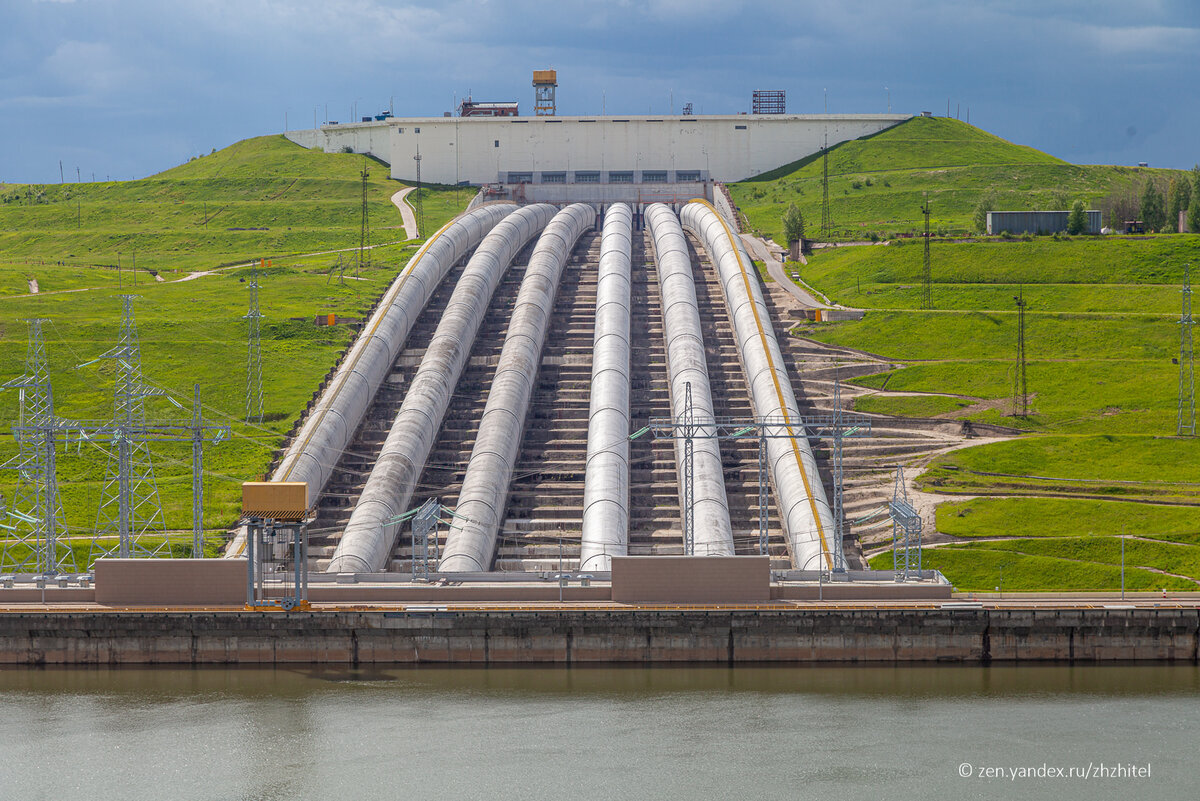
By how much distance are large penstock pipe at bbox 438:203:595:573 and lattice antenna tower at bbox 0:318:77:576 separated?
73.1 feet

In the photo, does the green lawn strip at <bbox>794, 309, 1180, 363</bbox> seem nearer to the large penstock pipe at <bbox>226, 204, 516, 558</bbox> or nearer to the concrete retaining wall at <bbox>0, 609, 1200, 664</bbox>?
the large penstock pipe at <bbox>226, 204, 516, 558</bbox>

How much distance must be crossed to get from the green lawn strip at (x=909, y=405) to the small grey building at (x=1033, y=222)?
47242mm

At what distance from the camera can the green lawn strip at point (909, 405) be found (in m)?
101

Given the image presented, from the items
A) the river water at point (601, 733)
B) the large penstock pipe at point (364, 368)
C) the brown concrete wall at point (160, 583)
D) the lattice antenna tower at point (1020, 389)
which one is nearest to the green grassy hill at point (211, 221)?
the large penstock pipe at point (364, 368)

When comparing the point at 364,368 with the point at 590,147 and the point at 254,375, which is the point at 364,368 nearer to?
the point at 254,375

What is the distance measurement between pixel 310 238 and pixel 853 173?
72222 mm

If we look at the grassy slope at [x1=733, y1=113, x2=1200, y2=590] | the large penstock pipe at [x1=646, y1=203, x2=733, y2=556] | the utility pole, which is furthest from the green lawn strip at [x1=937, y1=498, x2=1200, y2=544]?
the utility pole

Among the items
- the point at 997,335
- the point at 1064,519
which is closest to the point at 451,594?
the point at 1064,519

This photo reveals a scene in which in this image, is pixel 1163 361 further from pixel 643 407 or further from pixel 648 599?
pixel 648 599

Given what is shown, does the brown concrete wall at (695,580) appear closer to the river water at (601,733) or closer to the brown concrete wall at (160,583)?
the river water at (601,733)

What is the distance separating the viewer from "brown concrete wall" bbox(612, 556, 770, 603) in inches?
2842

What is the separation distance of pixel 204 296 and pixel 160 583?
63099 mm

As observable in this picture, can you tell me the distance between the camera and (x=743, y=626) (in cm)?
7075

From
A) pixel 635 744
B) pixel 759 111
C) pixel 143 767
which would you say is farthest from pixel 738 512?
pixel 759 111
